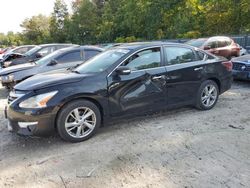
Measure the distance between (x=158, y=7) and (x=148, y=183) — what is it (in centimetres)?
2784

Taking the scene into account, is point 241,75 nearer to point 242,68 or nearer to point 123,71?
point 242,68

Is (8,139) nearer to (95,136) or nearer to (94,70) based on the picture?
(95,136)

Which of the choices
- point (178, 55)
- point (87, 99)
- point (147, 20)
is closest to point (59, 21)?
point (147, 20)

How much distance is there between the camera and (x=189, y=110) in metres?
6.20

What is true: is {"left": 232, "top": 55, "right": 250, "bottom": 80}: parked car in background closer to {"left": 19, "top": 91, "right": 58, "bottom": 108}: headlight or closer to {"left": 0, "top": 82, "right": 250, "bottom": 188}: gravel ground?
{"left": 0, "top": 82, "right": 250, "bottom": 188}: gravel ground

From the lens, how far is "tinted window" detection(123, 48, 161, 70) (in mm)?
5203

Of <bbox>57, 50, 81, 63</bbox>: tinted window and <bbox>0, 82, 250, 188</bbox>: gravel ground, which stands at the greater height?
<bbox>57, 50, 81, 63</bbox>: tinted window

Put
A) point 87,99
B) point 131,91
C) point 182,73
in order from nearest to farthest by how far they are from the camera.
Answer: point 87,99 < point 131,91 < point 182,73

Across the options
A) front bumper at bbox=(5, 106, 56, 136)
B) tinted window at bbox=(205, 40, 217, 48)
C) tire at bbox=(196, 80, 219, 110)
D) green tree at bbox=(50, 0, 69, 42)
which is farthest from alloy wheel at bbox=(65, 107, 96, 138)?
green tree at bbox=(50, 0, 69, 42)

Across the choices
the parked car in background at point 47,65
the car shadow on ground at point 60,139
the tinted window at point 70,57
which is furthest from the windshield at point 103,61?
the tinted window at point 70,57

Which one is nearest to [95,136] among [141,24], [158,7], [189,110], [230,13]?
[189,110]

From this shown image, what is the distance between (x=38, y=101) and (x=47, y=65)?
4.31 meters

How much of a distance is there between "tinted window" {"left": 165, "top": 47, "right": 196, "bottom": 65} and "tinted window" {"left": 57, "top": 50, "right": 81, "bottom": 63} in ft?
13.3

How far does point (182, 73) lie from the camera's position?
18.6ft
